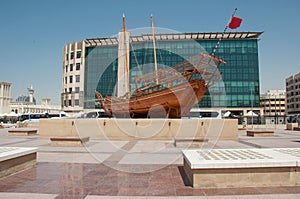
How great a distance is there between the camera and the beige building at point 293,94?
7344cm

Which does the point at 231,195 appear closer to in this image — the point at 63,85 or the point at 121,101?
the point at 121,101

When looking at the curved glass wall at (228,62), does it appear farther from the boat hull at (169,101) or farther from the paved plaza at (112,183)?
the paved plaza at (112,183)

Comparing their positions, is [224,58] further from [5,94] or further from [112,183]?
[5,94]

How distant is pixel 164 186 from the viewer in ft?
17.8

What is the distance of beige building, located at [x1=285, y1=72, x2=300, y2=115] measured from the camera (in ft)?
241

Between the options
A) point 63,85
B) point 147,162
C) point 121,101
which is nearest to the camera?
point 147,162

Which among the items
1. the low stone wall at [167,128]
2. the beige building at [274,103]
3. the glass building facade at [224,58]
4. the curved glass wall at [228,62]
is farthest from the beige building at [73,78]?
the beige building at [274,103]

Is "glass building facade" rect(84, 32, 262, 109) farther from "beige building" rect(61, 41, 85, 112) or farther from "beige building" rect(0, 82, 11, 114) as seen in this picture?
"beige building" rect(0, 82, 11, 114)

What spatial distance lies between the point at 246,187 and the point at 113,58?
5517 centimetres

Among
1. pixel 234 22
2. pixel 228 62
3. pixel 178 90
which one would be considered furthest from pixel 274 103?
pixel 234 22

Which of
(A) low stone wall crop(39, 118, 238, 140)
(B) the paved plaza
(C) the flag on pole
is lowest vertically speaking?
(B) the paved plaza

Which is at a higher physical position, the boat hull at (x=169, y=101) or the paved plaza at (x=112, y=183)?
the boat hull at (x=169, y=101)

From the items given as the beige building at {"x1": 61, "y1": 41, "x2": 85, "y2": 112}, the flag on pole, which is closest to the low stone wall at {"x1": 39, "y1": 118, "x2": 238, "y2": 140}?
the flag on pole

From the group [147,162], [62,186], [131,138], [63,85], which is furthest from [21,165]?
[63,85]
